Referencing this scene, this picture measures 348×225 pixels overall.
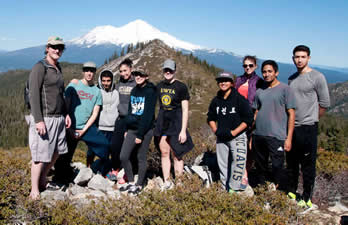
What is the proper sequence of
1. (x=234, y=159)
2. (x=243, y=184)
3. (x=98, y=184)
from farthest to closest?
(x=98, y=184), (x=243, y=184), (x=234, y=159)

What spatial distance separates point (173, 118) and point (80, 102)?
6.96 ft

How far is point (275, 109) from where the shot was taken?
503 centimetres

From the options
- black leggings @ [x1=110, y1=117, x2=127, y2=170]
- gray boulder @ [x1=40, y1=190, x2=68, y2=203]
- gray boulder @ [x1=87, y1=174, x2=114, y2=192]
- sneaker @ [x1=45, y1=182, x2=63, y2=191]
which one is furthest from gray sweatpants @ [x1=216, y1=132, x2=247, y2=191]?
sneaker @ [x1=45, y1=182, x2=63, y2=191]

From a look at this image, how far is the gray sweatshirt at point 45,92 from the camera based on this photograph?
450 centimetres

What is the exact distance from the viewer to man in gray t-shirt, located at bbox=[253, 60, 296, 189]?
4.96 metres

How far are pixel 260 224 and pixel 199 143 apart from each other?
17.9 ft

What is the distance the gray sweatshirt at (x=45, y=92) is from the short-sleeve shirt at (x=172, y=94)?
194 cm

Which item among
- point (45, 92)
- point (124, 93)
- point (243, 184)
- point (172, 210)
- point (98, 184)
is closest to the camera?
point (172, 210)

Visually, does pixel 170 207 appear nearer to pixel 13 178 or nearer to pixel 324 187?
pixel 13 178

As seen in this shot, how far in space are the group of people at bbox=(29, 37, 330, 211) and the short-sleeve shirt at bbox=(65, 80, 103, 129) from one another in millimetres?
21

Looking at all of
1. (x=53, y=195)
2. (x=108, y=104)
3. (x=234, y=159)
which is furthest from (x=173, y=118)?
(x=53, y=195)

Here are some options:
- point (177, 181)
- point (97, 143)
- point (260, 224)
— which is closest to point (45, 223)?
point (177, 181)

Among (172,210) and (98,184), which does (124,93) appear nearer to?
(98,184)

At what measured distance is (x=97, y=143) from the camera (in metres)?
6.32
